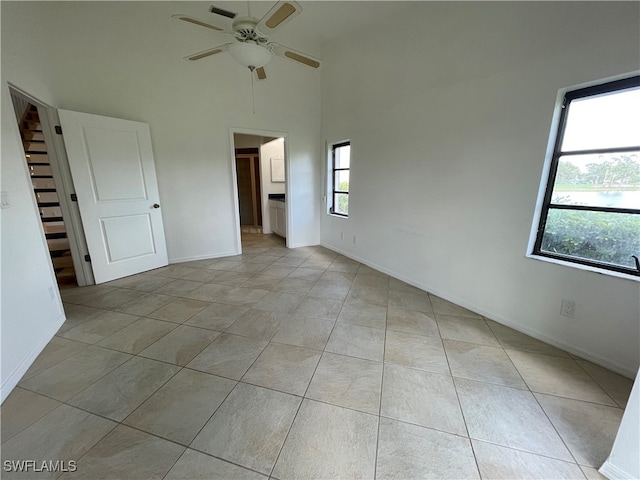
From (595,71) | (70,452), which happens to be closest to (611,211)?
(595,71)

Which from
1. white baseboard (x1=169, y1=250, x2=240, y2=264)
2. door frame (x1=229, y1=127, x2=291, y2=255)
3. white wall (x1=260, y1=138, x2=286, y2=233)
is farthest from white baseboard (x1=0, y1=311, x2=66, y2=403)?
white wall (x1=260, y1=138, x2=286, y2=233)

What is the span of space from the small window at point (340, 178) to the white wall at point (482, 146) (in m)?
0.57

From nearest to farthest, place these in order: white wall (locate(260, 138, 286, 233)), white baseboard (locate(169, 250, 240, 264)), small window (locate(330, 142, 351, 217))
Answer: white baseboard (locate(169, 250, 240, 264))
small window (locate(330, 142, 351, 217))
white wall (locate(260, 138, 286, 233))

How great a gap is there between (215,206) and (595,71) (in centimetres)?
429

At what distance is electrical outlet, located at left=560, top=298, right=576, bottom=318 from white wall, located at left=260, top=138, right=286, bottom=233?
5.35m

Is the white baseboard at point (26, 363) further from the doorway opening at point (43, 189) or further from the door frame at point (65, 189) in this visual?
the doorway opening at point (43, 189)

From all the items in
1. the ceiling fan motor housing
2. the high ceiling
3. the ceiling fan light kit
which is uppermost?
the high ceiling

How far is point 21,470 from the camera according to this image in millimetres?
1096

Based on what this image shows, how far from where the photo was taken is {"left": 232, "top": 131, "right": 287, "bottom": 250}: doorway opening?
5.60 m

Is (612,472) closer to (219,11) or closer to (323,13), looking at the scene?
(219,11)

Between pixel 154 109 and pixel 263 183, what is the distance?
272 centimetres

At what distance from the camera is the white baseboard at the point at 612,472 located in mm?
1029

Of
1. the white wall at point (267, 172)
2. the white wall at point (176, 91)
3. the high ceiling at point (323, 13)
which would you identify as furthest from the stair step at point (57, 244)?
the high ceiling at point (323, 13)

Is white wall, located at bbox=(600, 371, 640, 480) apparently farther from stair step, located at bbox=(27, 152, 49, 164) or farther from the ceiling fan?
stair step, located at bbox=(27, 152, 49, 164)
